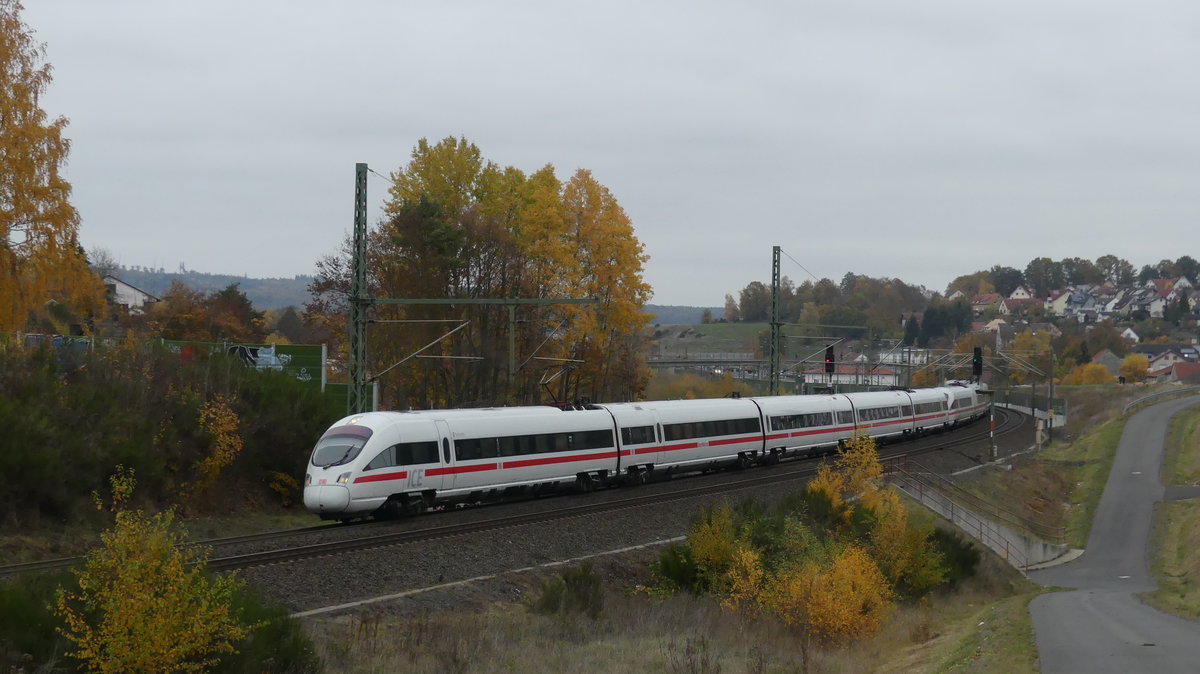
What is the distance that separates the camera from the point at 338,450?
27938 millimetres

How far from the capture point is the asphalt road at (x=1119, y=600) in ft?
63.9

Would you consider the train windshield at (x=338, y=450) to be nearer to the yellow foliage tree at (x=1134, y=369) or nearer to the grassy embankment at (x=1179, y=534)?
the grassy embankment at (x=1179, y=534)

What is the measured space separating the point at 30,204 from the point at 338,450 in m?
13.4

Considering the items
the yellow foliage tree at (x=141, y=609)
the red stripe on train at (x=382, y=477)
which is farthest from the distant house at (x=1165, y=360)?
the yellow foliage tree at (x=141, y=609)

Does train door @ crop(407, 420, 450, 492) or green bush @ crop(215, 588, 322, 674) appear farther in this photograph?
train door @ crop(407, 420, 450, 492)

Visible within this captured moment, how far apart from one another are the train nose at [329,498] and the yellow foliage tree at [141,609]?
1223 centimetres

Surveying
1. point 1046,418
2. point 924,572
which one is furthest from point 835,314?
point 924,572

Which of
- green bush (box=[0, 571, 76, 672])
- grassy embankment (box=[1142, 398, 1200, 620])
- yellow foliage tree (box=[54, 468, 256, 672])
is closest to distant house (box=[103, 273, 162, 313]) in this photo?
grassy embankment (box=[1142, 398, 1200, 620])

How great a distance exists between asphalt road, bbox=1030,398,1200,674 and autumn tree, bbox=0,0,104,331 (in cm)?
2749

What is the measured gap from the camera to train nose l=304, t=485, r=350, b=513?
27.4m

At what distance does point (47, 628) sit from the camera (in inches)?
581

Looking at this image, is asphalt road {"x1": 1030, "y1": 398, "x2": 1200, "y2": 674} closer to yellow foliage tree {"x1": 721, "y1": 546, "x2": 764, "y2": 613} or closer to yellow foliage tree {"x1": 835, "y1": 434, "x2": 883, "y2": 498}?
yellow foliage tree {"x1": 721, "y1": 546, "x2": 764, "y2": 613}

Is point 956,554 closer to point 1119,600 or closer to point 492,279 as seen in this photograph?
point 1119,600

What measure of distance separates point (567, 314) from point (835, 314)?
118 m
